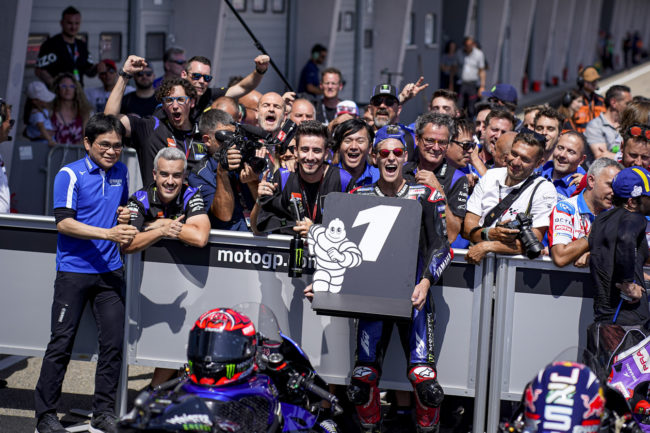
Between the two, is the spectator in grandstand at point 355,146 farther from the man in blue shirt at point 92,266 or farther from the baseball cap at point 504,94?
the baseball cap at point 504,94

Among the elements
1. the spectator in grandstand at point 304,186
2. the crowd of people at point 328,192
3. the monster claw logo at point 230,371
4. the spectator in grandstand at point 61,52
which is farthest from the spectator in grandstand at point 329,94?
the monster claw logo at point 230,371

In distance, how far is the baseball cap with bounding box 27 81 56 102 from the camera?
35.3ft

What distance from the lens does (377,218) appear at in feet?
19.9

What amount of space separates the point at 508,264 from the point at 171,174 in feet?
7.92

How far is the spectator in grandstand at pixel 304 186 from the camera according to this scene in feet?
21.2

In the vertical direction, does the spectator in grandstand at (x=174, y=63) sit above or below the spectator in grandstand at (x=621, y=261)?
above

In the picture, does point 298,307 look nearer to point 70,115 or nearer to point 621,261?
point 621,261

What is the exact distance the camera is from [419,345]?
6.13m

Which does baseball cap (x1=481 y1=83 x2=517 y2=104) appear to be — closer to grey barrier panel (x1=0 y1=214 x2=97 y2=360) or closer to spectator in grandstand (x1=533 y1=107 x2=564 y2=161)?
spectator in grandstand (x1=533 y1=107 x2=564 y2=161)

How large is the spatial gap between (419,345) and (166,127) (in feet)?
9.89

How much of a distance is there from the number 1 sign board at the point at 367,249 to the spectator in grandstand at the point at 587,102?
7.09 metres

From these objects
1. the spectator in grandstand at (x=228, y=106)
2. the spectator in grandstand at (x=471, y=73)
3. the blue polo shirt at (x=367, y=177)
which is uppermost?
the spectator in grandstand at (x=471, y=73)

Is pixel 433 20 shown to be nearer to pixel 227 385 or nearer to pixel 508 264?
pixel 508 264

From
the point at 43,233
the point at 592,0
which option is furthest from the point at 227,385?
the point at 592,0
